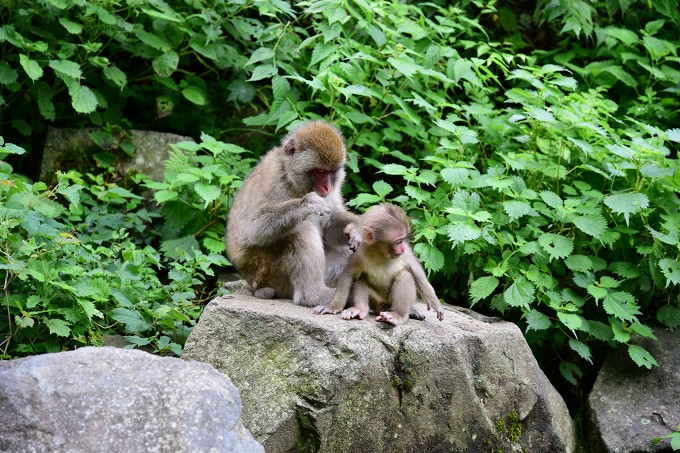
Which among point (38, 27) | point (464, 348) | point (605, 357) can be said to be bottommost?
point (605, 357)

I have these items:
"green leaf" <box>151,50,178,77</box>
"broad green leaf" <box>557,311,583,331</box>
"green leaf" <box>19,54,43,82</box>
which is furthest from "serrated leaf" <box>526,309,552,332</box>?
"green leaf" <box>19,54,43,82</box>

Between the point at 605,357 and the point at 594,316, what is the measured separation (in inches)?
13.8

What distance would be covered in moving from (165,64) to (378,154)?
237cm

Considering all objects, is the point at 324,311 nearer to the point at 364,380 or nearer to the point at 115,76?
the point at 364,380

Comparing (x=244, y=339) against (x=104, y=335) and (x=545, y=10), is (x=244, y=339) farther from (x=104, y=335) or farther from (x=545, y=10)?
(x=545, y=10)

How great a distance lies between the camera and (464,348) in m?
5.21

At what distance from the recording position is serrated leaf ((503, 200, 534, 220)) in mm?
6438

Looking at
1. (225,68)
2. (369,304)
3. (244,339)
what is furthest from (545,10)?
(244,339)

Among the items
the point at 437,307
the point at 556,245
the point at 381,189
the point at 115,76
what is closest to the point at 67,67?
the point at 115,76

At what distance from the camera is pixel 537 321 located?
637 cm

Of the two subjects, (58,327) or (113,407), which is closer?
(113,407)

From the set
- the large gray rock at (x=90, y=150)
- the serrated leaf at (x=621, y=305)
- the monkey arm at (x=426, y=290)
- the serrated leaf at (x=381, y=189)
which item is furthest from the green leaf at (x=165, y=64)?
the serrated leaf at (x=621, y=305)

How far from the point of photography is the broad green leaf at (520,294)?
622cm

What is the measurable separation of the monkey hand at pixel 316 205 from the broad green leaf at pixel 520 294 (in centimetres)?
178
